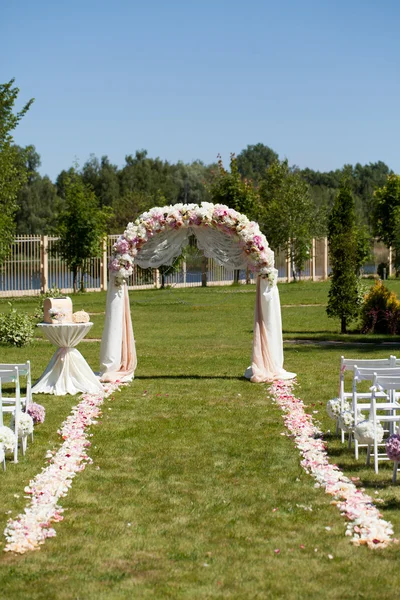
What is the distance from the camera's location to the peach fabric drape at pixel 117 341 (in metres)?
14.1

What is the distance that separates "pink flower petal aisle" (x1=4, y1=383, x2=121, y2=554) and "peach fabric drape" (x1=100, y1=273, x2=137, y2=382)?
2.45m

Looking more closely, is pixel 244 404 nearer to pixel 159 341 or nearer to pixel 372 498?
pixel 372 498

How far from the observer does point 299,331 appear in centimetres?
2164

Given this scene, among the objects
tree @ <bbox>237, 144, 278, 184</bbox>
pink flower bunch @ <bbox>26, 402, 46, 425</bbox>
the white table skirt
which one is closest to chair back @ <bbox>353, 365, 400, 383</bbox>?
pink flower bunch @ <bbox>26, 402, 46, 425</bbox>

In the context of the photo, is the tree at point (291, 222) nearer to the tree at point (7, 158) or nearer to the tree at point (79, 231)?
the tree at point (79, 231)

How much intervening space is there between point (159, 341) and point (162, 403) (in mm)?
7815

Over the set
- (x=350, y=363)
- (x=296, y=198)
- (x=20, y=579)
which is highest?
(x=296, y=198)

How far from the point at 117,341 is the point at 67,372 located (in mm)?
1399

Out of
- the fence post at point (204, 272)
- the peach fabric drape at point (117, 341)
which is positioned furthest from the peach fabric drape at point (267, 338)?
the fence post at point (204, 272)

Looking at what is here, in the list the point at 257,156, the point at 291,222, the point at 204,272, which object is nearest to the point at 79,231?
the point at 204,272

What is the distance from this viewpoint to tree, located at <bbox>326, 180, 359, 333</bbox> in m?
21.0

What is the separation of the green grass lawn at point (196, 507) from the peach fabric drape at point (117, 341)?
48cm

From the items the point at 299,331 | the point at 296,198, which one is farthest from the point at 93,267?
the point at 299,331

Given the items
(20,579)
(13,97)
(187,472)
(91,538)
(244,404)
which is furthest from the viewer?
(13,97)
